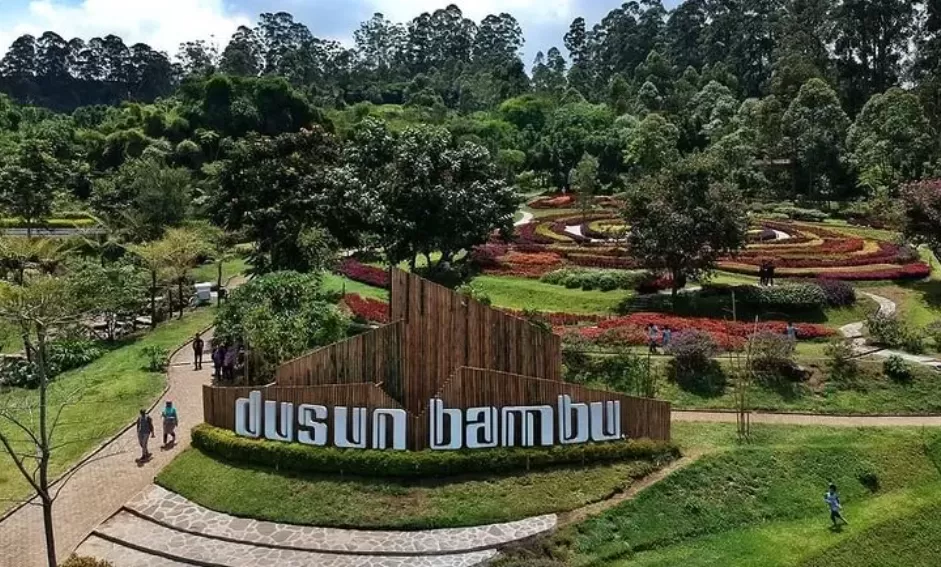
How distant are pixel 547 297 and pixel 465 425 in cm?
1477

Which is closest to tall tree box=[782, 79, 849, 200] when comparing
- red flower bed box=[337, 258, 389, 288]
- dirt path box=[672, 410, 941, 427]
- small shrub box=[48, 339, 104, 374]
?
red flower bed box=[337, 258, 389, 288]

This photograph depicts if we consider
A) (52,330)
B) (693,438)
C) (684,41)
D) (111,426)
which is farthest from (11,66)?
(693,438)

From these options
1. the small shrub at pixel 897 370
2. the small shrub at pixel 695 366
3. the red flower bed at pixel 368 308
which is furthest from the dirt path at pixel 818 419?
the red flower bed at pixel 368 308

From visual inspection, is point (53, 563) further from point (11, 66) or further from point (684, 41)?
point (11, 66)

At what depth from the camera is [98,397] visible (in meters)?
24.6

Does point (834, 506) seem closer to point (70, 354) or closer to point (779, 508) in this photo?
point (779, 508)

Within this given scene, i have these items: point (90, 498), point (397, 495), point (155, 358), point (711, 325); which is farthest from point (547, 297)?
point (90, 498)

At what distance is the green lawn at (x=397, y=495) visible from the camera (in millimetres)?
17438

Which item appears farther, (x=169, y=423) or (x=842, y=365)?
(x=842, y=365)

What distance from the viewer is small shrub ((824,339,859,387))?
2308 centimetres

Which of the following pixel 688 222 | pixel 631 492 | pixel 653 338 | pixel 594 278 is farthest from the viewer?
pixel 594 278

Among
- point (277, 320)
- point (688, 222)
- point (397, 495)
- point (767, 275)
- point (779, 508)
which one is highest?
point (688, 222)

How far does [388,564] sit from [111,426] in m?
10.4

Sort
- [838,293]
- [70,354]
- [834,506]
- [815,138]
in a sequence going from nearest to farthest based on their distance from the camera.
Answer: [834,506]
[70,354]
[838,293]
[815,138]
